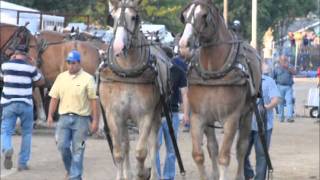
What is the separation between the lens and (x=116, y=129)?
32.1 ft

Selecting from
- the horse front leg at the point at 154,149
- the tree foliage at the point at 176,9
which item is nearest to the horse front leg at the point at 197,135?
the horse front leg at the point at 154,149

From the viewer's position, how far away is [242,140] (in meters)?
10.3

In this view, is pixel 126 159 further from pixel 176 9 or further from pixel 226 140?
pixel 176 9

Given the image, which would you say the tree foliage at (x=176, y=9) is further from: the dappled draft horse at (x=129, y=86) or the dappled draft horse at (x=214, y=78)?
the dappled draft horse at (x=214, y=78)

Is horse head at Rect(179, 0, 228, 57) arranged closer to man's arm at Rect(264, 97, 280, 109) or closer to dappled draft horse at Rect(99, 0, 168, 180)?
dappled draft horse at Rect(99, 0, 168, 180)

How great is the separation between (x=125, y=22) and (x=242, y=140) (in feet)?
7.14

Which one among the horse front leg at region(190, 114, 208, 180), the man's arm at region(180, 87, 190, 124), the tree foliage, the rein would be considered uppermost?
the tree foliage

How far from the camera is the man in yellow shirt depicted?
38.2 ft

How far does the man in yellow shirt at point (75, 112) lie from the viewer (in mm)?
11633

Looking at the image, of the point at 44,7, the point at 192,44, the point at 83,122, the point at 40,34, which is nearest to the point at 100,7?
the point at 44,7

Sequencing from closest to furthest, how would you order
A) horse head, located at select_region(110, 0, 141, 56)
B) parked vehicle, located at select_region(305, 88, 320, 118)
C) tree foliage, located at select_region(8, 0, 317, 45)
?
horse head, located at select_region(110, 0, 141, 56) < parked vehicle, located at select_region(305, 88, 320, 118) < tree foliage, located at select_region(8, 0, 317, 45)

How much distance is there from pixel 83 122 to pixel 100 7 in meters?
33.7

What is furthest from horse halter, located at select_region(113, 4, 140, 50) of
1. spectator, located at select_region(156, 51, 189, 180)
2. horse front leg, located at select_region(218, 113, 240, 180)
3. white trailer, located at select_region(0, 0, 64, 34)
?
white trailer, located at select_region(0, 0, 64, 34)

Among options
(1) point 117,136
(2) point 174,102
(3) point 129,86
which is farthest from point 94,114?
(3) point 129,86
